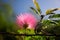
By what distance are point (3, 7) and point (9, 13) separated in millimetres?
33

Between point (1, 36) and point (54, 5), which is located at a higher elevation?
point (54, 5)

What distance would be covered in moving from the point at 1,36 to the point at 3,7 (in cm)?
12

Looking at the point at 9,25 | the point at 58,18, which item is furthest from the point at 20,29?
the point at 58,18

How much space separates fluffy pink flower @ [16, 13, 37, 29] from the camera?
2.01 ft

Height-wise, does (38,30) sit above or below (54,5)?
below

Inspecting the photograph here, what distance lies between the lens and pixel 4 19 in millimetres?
604

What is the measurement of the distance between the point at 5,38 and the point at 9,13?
10 centimetres

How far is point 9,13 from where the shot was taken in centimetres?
62

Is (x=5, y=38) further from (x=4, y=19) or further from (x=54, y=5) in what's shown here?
(x=54, y=5)

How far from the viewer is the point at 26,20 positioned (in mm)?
614

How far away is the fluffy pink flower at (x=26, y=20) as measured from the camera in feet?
2.01

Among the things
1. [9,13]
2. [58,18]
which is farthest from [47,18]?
[9,13]

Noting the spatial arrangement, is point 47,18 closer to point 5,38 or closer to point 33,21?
point 33,21

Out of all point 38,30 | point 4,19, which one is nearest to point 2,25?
point 4,19
